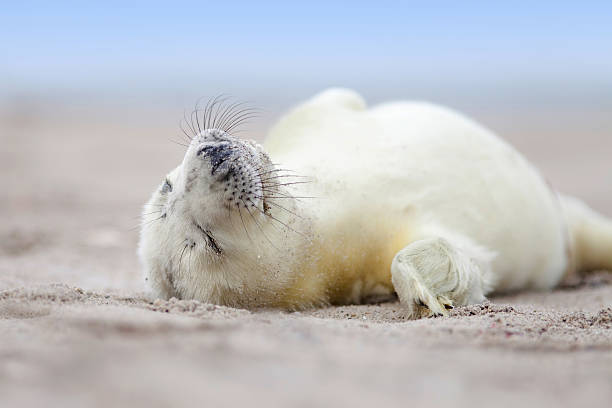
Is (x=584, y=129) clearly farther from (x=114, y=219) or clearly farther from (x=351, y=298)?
(x=351, y=298)

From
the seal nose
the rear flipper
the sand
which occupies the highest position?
the seal nose

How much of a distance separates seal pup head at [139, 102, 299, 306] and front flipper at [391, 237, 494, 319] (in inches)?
21.7

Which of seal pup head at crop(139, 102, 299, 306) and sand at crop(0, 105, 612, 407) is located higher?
seal pup head at crop(139, 102, 299, 306)

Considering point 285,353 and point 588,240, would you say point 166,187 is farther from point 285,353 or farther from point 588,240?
point 588,240

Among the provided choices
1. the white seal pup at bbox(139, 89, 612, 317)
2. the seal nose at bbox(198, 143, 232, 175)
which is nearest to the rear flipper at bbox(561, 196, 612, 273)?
the white seal pup at bbox(139, 89, 612, 317)

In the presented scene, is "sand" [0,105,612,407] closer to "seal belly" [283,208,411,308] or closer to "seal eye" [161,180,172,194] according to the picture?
"seal belly" [283,208,411,308]

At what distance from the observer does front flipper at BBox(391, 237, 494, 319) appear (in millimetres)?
2980

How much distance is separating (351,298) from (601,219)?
102 inches

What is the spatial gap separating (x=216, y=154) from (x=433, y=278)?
44.9 inches

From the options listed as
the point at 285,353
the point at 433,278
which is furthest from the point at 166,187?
the point at 285,353

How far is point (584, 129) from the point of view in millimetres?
18312

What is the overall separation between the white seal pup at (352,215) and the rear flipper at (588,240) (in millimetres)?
350

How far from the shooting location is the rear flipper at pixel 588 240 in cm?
492

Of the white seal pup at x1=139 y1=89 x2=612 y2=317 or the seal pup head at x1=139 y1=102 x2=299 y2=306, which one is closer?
the seal pup head at x1=139 y1=102 x2=299 y2=306
